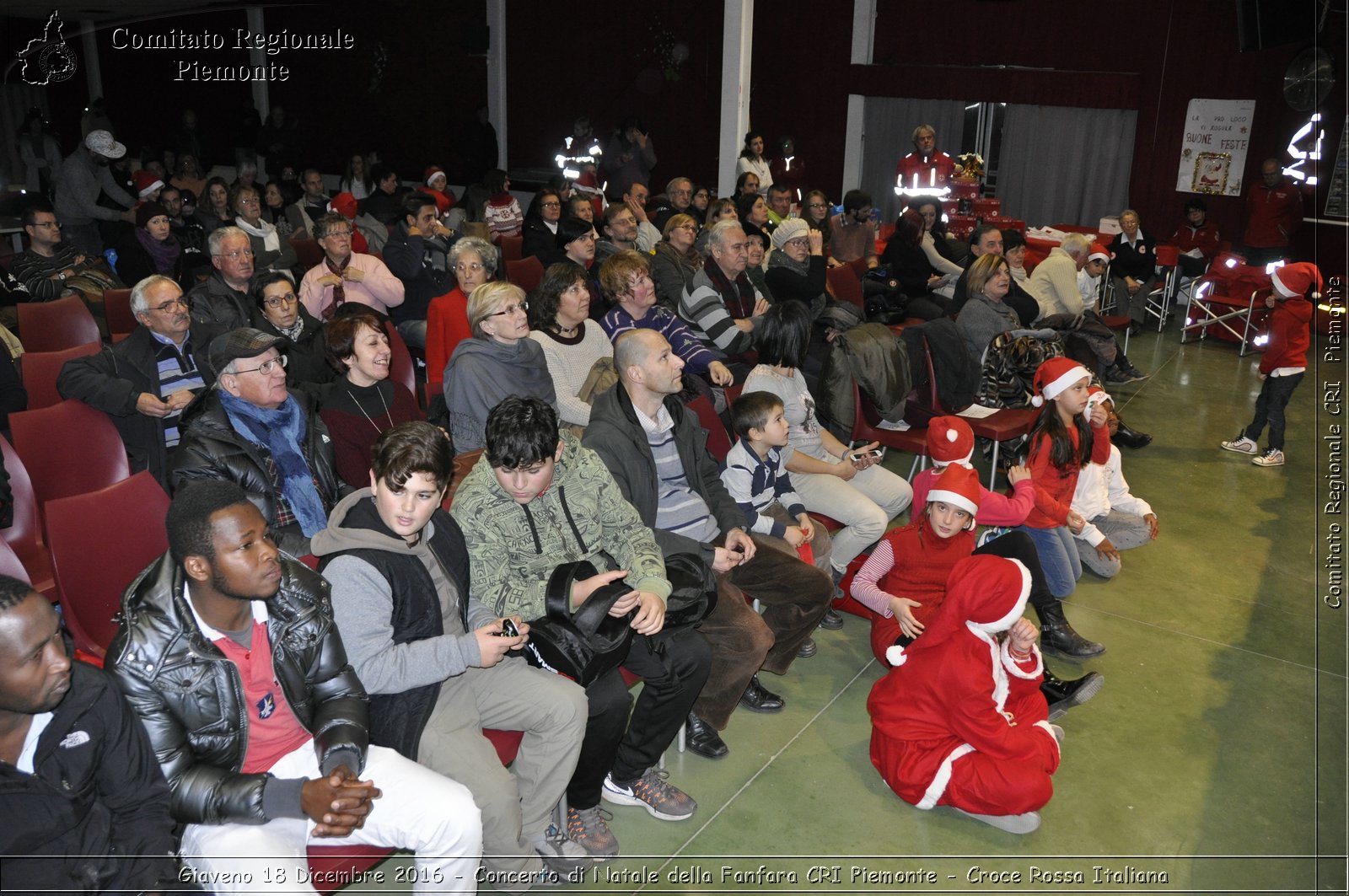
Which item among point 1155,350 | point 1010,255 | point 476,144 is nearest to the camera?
point 1010,255

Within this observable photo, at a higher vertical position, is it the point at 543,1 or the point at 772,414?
the point at 543,1

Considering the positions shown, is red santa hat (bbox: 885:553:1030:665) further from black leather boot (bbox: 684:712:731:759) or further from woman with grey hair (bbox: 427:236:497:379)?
woman with grey hair (bbox: 427:236:497:379)

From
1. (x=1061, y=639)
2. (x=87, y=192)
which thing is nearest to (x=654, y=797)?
(x=1061, y=639)

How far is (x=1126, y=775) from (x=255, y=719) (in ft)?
9.40

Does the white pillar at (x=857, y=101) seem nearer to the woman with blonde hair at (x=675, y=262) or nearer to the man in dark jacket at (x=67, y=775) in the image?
the woman with blonde hair at (x=675, y=262)

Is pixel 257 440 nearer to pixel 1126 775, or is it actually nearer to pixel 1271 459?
pixel 1126 775

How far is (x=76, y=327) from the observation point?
5.31m

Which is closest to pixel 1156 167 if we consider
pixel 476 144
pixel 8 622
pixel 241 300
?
pixel 476 144

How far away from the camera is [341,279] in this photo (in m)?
5.68

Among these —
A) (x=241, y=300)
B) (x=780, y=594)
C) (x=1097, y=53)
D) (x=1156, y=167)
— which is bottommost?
(x=780, y=594)

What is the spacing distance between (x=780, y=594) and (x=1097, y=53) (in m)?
10.1

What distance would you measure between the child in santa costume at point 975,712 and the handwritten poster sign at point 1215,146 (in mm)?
9727

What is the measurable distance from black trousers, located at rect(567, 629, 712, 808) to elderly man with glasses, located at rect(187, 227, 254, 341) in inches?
111

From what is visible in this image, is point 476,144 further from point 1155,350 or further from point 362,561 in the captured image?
point 362,561
